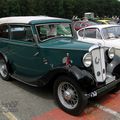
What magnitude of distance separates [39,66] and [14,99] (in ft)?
3.21

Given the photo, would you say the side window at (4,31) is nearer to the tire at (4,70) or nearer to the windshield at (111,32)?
the tire at (4,70)

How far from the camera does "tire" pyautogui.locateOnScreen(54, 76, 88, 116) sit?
4375 mm

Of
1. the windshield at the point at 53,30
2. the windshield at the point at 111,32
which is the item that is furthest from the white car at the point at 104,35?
the windshield at the point at 53,30

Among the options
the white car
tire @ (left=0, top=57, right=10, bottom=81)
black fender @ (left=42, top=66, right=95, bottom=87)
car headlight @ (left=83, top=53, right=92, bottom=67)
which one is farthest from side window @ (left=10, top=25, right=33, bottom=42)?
the white car

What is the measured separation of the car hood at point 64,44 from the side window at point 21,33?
440 mm

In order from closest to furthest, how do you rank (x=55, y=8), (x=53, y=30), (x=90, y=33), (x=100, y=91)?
(x=100, y=91) < (x=53, y=30) < (x=90, y=33) < (x=55, y=8)

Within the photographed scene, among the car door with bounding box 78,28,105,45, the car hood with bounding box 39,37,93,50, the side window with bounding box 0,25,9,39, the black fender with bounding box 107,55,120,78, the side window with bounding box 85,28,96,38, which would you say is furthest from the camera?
the side window with bounding box 85,28,96,38

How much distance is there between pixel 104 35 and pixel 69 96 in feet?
16.1

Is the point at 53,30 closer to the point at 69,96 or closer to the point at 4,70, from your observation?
the point at 69,96

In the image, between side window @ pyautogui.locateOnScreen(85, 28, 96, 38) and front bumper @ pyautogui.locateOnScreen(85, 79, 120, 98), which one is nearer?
front bumper @ pyautogui.locateOnScreen(85, 79, 120, 98)

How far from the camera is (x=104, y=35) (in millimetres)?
9008

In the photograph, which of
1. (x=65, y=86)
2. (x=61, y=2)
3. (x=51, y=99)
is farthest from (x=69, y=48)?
(x=61, y=2)

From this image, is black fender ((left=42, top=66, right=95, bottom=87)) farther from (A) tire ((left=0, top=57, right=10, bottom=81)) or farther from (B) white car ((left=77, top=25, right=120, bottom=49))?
(B) white car ((left=77, top=25, right=120, bottom=49))

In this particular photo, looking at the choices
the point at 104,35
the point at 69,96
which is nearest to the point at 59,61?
the point at 69,96
